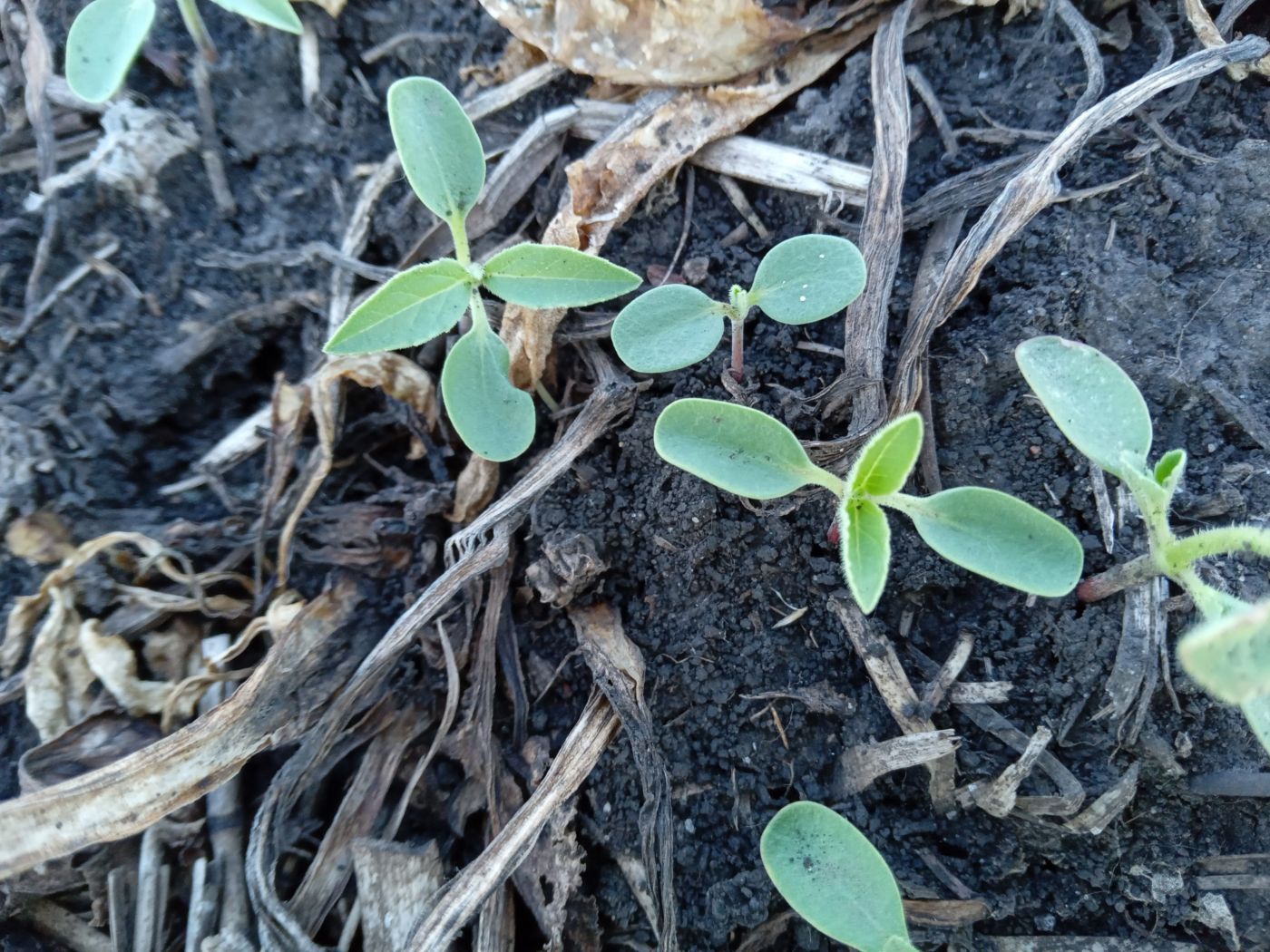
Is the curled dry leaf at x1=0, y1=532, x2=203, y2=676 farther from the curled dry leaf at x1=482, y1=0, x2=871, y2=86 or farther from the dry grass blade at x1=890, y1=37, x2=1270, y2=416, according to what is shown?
the dry grass blade at x1=890, y1=37, x2=1270, y2=416

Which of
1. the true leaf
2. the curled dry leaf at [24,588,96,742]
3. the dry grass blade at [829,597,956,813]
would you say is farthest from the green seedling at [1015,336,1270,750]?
the curled dry leaf at [24,588,96,742]

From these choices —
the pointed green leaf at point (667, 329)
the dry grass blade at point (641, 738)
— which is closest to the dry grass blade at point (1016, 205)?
the pointed green leaf at point (667, 329)

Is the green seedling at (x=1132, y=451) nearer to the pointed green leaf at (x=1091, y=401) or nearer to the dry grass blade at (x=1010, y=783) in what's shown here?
the pointed green leaf at (x=1091, y=401)

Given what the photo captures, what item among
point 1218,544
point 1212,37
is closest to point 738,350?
point 1218,544

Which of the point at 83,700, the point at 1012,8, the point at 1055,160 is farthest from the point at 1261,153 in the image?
the point at 83,700

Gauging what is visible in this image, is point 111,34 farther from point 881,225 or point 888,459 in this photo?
point 888,459

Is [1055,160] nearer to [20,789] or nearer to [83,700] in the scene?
[83,700]

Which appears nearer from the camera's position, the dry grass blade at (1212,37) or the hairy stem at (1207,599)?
the hairy stem at (1207,599)
